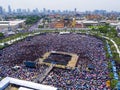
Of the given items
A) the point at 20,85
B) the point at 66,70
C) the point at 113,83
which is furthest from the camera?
the point at 66,70

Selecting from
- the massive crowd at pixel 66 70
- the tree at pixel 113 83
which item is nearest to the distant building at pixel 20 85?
the massive crowd at pixel 66 70

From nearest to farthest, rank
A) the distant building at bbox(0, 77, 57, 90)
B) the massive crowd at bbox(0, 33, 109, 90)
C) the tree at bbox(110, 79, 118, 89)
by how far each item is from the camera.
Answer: the distant building at bbox(0, 77, 57, 90), the tree at bbox(110, 79, 118, 89), the massive crowd at bbox(0, 33, 109, 90)

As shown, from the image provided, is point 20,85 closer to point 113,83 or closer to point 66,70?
point 66,70

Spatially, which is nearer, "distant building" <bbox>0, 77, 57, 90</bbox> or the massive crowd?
"distant building" <bbox>0, 77, 57, 90</bbox>

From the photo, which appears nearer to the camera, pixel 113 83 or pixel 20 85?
pixel 20 85

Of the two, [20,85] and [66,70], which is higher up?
[20,85]

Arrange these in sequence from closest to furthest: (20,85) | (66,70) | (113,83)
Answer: (20,85)
(113,83)
(66,70)

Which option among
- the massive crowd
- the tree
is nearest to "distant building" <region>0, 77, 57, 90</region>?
the massive crowd

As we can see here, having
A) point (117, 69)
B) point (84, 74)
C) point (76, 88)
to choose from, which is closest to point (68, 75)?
point (84, 74)

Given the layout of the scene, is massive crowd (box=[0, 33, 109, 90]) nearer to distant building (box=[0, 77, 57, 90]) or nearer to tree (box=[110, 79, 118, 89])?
tree (box=[110, 79, 118, 89])

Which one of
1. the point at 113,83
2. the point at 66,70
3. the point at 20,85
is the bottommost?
the point at 66,70

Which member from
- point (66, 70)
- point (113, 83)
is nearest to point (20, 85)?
point (66, 70)
